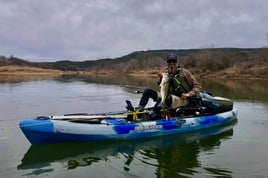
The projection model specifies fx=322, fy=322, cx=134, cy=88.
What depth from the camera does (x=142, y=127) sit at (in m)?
8.95

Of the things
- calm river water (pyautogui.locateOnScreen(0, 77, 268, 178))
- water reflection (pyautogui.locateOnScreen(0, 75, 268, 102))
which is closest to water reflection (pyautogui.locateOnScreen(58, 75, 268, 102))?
water reflection (pyautogui.locateOnScreen(0, 75, 268, 102))

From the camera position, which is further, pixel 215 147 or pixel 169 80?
pixel 169 80

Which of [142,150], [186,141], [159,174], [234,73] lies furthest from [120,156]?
[234,73]

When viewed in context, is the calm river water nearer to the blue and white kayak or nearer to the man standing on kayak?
the blue and white kayak

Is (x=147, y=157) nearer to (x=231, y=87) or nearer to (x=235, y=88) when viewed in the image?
(x=235, y=88)

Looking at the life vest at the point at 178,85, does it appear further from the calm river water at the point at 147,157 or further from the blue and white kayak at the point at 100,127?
the calm river water at the point at 147,157

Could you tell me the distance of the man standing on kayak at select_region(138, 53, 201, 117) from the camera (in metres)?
9.65

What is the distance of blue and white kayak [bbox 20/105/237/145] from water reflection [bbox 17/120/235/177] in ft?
0.63

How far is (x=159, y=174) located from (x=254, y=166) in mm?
2133

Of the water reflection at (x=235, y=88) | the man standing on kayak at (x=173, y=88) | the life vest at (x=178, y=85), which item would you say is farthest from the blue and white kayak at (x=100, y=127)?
the water reflection at (x=235, y=88)

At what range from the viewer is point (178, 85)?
388 inches

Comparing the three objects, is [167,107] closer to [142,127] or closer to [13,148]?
[142,127]

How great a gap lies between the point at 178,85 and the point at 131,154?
120 inches

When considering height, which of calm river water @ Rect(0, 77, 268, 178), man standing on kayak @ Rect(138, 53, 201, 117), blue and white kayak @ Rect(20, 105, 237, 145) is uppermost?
man standing on kayak @ Rect(138, 53, 201, 117)
